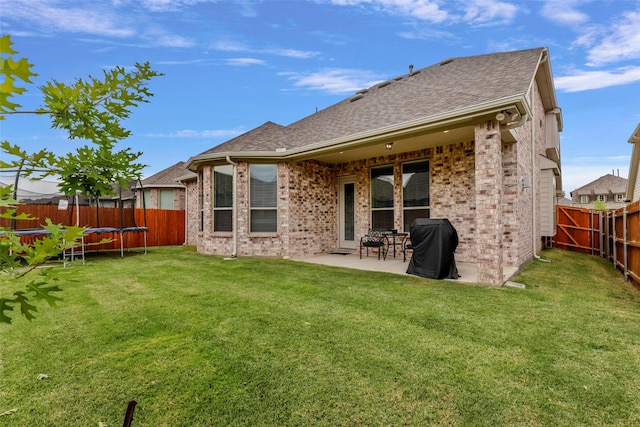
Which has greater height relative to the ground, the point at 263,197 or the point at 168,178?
the point at 168,178

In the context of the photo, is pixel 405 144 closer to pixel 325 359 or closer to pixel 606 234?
pixel 325 359

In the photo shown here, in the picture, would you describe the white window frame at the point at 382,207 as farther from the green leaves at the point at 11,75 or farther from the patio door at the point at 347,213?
the green leaves at the point at 11,75

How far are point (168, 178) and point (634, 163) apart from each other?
71.0 feet

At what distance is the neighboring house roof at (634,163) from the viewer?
10.4 meters

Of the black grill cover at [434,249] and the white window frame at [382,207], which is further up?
the white window frame at [382,207]

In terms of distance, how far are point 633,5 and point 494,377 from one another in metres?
8.58

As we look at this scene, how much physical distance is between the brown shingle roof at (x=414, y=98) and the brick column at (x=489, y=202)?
638mm

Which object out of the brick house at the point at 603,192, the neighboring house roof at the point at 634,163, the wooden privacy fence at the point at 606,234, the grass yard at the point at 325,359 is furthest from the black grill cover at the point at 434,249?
the brick house at the point at 603,192

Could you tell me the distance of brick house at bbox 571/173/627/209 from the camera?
3738cm

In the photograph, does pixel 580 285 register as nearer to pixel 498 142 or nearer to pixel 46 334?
pixel 498 142

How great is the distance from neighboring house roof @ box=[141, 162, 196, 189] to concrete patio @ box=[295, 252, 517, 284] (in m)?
9.96

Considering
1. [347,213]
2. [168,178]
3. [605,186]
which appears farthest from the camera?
[605,186]

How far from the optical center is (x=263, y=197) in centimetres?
878

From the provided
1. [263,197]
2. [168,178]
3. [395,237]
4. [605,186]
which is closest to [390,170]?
[395,237]
